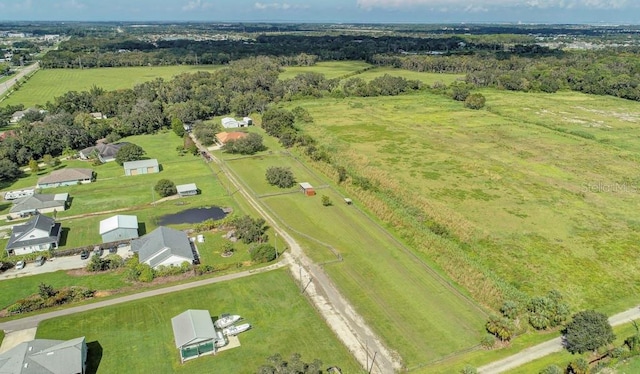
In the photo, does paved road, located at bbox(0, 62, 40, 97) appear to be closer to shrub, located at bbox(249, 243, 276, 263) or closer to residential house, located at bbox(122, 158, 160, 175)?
residential house, located at bbox(122, 158, 160, 175)

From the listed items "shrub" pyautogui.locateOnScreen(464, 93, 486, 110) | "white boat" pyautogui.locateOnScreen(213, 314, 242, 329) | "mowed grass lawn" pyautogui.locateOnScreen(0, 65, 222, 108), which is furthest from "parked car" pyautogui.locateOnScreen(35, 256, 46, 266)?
"shrub" pyautogui.locateOnScreen(464, 93, 486, 110)

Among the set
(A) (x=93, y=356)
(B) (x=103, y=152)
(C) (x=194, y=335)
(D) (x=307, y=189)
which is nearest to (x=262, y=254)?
(C) (x=194, y=335)

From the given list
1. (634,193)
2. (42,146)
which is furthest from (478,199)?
(42,146)

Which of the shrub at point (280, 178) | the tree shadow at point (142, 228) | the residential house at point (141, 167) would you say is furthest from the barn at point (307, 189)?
the residential house at point (141, 167)

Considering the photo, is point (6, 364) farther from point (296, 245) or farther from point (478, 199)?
point (478, 199)

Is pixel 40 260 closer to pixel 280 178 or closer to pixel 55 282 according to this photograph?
pixel 55 282
